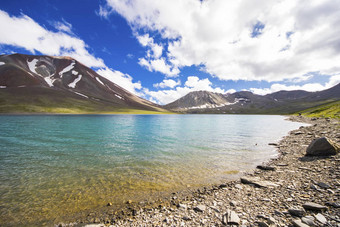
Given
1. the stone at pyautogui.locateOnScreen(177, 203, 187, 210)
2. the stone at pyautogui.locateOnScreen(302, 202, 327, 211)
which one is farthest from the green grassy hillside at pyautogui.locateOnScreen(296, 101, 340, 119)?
the stone at pyautogui.locateOnScreen(177, 203, 187, 210)

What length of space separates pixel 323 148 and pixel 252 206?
48.9 feet

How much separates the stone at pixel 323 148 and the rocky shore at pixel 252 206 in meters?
4.81

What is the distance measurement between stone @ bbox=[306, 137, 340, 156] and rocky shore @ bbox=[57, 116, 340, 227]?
4.81 metres

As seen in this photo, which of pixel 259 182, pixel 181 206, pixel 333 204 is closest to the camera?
pixel 333 204

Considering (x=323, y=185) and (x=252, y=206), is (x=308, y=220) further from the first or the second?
Answer: (x=323, y=185)

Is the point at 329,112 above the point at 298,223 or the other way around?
above

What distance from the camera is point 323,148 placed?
16.6m

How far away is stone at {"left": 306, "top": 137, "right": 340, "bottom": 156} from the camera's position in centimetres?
1614

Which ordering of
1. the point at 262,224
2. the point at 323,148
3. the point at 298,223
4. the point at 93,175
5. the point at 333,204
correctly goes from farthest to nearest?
the point at 323,148, the point at 93,175, the point at 333,204, the point at 262,224, the point at 298,223

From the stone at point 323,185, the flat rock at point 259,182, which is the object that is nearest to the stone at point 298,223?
the flat rock at point 259,182

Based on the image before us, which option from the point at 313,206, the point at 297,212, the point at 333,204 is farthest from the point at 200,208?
the point at 333,204

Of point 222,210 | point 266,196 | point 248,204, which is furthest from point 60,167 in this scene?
point 266,196

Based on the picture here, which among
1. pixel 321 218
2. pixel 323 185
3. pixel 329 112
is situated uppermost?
pixel 329 112

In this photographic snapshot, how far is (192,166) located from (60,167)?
1508 centimetres
